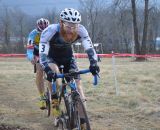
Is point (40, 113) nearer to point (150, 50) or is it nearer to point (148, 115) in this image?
point (148, 115)

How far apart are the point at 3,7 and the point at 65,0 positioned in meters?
60.0

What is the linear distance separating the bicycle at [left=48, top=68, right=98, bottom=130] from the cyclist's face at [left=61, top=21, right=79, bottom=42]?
2.23 ft

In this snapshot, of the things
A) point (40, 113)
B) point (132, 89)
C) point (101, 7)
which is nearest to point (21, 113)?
point (40, 113)

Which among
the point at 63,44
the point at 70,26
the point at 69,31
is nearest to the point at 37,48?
the point at 63,44

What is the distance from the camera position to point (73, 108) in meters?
6.93

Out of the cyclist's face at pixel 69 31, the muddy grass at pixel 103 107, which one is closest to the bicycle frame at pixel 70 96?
the cyclist's face at pixel 69 31

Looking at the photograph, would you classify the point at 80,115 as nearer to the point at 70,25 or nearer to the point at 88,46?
the point at 88,46

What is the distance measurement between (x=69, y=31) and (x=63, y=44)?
65 centimetres

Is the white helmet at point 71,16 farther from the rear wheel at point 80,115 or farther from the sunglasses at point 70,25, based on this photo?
the rear wheel at point 80,115

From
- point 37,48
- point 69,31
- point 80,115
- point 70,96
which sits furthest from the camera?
point 37,48

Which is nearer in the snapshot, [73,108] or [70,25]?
[73,108]

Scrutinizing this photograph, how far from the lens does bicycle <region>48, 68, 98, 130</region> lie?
263 inches

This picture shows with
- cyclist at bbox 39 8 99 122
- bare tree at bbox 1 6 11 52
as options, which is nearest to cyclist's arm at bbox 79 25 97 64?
cyclist at bbox 39 8 99 122

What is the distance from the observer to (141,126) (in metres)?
8.79
